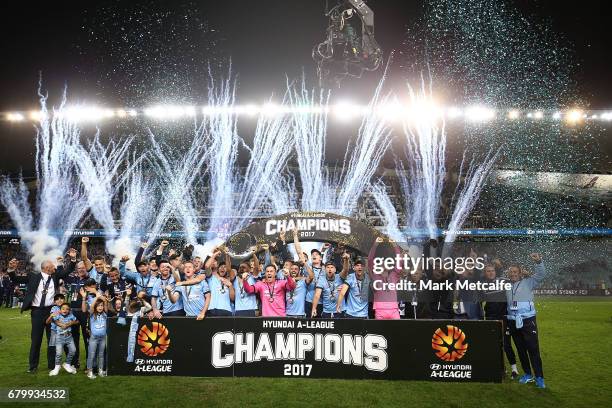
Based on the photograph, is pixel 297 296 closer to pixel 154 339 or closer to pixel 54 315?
pixel 154 339

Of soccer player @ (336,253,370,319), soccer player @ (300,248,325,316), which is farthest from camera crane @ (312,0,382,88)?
soccer player @ (336,253,370,319)

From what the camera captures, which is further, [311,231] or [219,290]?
[311,231]

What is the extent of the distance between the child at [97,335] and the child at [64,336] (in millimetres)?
568

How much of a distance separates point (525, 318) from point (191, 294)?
6.38 m

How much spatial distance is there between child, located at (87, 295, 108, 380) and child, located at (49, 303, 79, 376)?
568 millimetres

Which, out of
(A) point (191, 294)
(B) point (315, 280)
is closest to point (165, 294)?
(A) point (191, 294)

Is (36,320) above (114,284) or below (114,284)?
below

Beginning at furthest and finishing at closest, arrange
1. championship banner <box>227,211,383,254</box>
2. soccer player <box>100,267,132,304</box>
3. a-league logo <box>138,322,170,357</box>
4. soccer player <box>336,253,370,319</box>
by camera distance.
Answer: championship banner <box>227,211,383,254</box> → soccer player <box>100,267,132,304</box> → soccer player <box>336,253,370,319</box> → a-league logo <box>138,322,170,357</box>

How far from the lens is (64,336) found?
9.10m

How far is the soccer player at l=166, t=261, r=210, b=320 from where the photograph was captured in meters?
9.08

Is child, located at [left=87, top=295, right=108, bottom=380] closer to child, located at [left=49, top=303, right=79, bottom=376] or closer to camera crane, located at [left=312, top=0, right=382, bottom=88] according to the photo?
child, located at [left=49, top=303, right=79, bottom=376]

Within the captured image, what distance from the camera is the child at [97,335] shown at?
8773 mm

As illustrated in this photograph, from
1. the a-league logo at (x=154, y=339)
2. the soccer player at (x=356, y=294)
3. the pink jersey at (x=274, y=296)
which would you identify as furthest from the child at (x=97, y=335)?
the soccer player at (x=356, y=294)

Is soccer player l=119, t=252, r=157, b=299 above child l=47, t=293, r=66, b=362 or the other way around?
above
